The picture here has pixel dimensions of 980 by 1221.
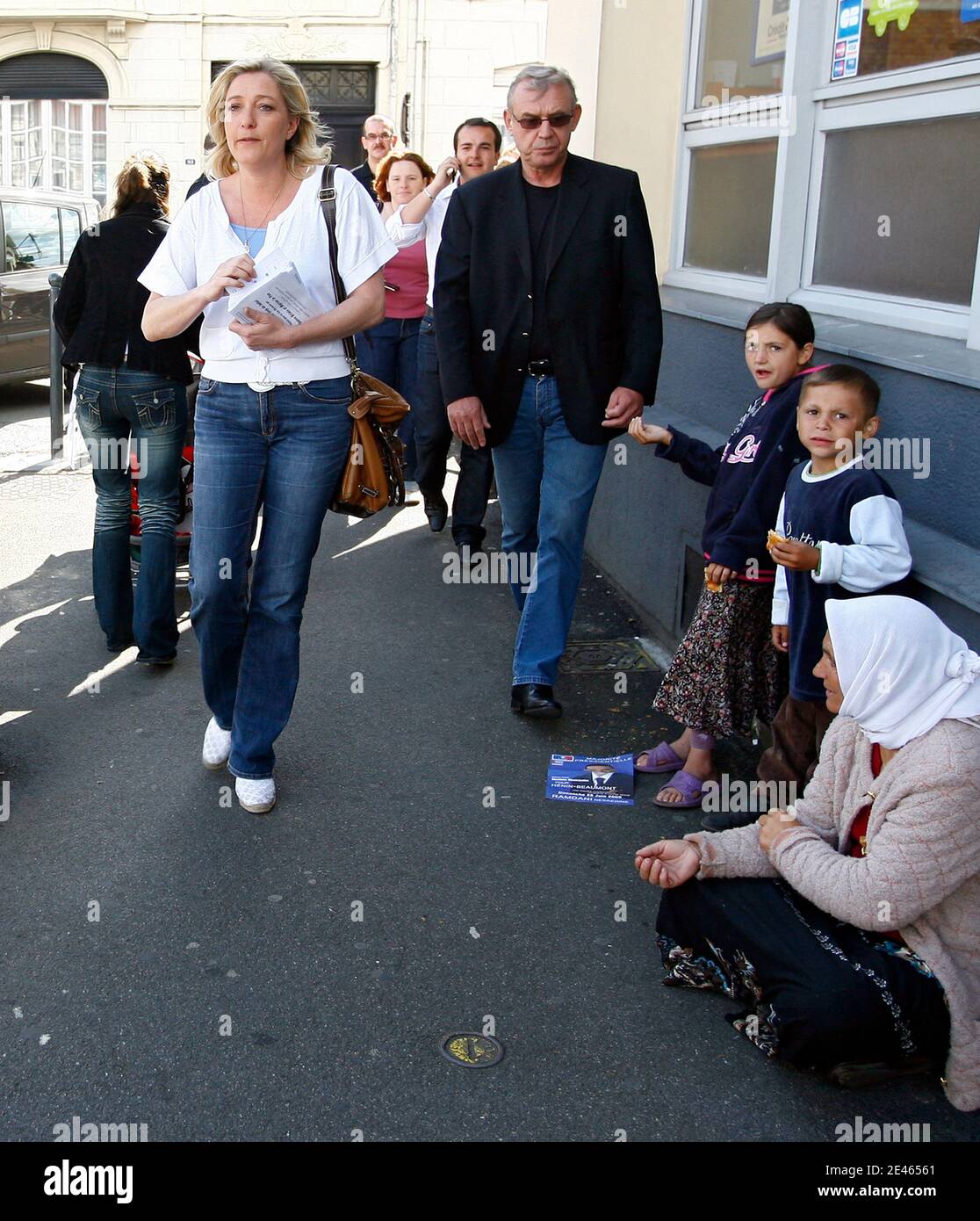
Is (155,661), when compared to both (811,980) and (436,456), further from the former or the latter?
(811,980)

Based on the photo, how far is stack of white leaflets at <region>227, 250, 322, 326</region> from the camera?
3711mm

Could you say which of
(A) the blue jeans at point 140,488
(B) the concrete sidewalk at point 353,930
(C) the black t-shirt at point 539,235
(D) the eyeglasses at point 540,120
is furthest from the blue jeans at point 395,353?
(D) the eyeglasses at point 540,120

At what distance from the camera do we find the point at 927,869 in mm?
2799

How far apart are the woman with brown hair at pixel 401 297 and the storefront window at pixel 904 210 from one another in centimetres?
320

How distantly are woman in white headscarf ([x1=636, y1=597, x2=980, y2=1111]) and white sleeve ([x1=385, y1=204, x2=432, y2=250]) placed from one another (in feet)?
16.9

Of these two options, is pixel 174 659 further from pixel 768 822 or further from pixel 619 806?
pixel 768 822

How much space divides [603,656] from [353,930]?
2.45m

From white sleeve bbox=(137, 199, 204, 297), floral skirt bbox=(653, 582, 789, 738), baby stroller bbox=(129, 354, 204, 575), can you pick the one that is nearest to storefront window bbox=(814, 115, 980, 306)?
floral skirt bbox=(653, 582, 789, 738)

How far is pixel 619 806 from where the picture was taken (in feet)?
14.3

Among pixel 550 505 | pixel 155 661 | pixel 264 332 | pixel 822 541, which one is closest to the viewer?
pixel 822 541

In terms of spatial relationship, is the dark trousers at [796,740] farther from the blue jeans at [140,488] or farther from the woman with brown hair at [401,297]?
the woman with brown hair at [401,297]

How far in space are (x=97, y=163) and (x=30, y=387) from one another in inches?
525
